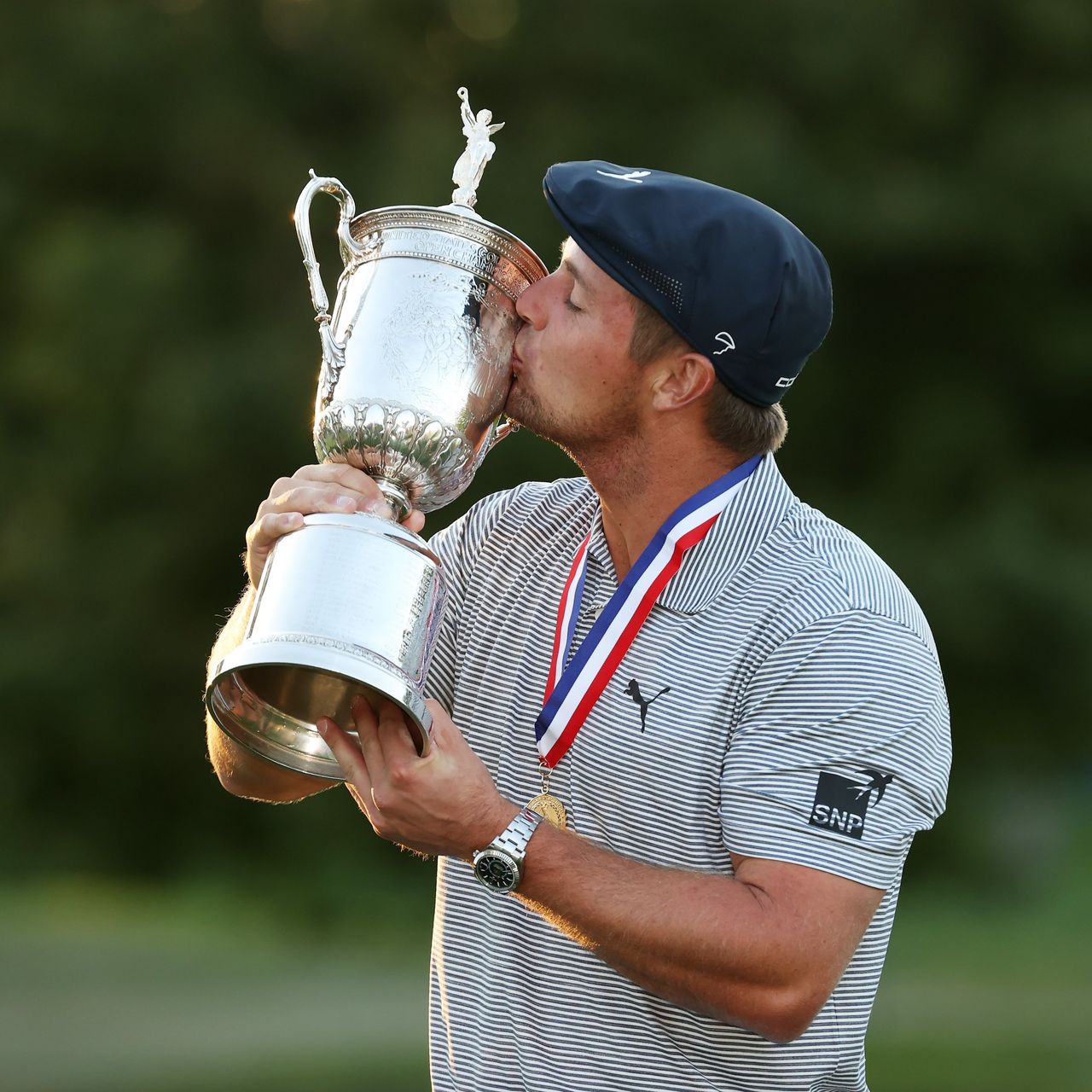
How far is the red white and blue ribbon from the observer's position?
103 inches

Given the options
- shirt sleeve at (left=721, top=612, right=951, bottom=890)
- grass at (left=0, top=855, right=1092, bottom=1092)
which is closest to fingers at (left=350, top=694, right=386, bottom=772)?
shirt sleeve at (left=721, top=612, right=951, bottom=890)

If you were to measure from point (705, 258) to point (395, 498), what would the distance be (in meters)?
0.59

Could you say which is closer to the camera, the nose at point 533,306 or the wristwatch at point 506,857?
the wristwatch at point 506,857

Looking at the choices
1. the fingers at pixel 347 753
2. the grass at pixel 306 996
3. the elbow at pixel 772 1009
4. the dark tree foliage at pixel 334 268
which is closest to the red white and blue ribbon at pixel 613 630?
the fingers at pixel 347 753

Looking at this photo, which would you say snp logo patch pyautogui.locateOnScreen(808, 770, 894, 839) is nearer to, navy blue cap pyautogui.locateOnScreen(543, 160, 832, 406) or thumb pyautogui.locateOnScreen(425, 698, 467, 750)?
thumb pyautogui.locateOnScreen(425, 698, 467, 750)

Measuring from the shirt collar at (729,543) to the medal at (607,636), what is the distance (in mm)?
15

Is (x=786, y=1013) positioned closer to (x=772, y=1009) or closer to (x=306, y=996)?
(x=772, y=1009)

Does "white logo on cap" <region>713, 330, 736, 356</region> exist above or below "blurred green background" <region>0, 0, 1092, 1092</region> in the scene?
below

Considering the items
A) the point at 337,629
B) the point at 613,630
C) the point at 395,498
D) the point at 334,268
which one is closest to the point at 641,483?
the point at 613,630

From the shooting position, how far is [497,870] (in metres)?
2.42

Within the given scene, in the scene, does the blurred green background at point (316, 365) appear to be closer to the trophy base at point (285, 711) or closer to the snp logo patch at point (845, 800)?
the trophy base at point (285, 711)

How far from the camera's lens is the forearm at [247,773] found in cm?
275

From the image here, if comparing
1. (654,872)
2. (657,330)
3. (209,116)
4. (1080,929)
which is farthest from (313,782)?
(1080,929)

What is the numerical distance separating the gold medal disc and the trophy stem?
47cm
